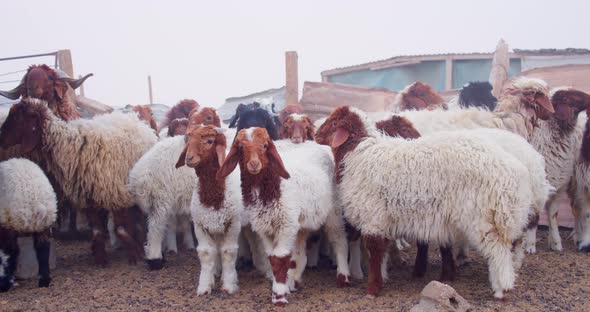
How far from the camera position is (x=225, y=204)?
5.76 m

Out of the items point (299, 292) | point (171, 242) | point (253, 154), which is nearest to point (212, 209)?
point (253, 154)

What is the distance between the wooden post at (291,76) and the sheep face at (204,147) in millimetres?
6478

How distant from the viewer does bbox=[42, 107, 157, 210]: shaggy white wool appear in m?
6.96

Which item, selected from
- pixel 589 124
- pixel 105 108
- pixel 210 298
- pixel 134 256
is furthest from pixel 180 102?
pixel 589 124

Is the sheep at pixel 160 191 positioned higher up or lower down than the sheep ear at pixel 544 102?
lower down

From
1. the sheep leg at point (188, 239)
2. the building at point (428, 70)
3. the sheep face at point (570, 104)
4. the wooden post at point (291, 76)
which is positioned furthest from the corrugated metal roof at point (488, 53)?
the sheep leg at point (188, 239)

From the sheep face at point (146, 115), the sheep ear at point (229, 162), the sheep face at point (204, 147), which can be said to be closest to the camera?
the sheep ear at point (229, 162)

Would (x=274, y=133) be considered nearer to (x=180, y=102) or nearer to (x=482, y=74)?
(x=180, y=102)

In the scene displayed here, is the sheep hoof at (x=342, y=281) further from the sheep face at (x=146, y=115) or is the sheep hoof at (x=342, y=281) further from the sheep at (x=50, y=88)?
the sheep face at (x=146, y=115)

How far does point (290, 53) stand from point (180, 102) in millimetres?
3005

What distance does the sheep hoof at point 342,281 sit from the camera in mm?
5961

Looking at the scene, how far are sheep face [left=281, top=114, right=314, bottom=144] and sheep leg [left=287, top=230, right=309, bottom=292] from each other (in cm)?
146

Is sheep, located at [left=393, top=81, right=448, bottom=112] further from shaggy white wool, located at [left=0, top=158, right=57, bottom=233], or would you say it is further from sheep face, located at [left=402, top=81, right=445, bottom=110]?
shaggy white wool, located at [left=0, top=158, right=57, bottom=233]

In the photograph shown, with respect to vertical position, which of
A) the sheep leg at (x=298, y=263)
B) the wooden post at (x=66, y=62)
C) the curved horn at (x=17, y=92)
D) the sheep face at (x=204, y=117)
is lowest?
the sheep leg at (x=298, y=263)
